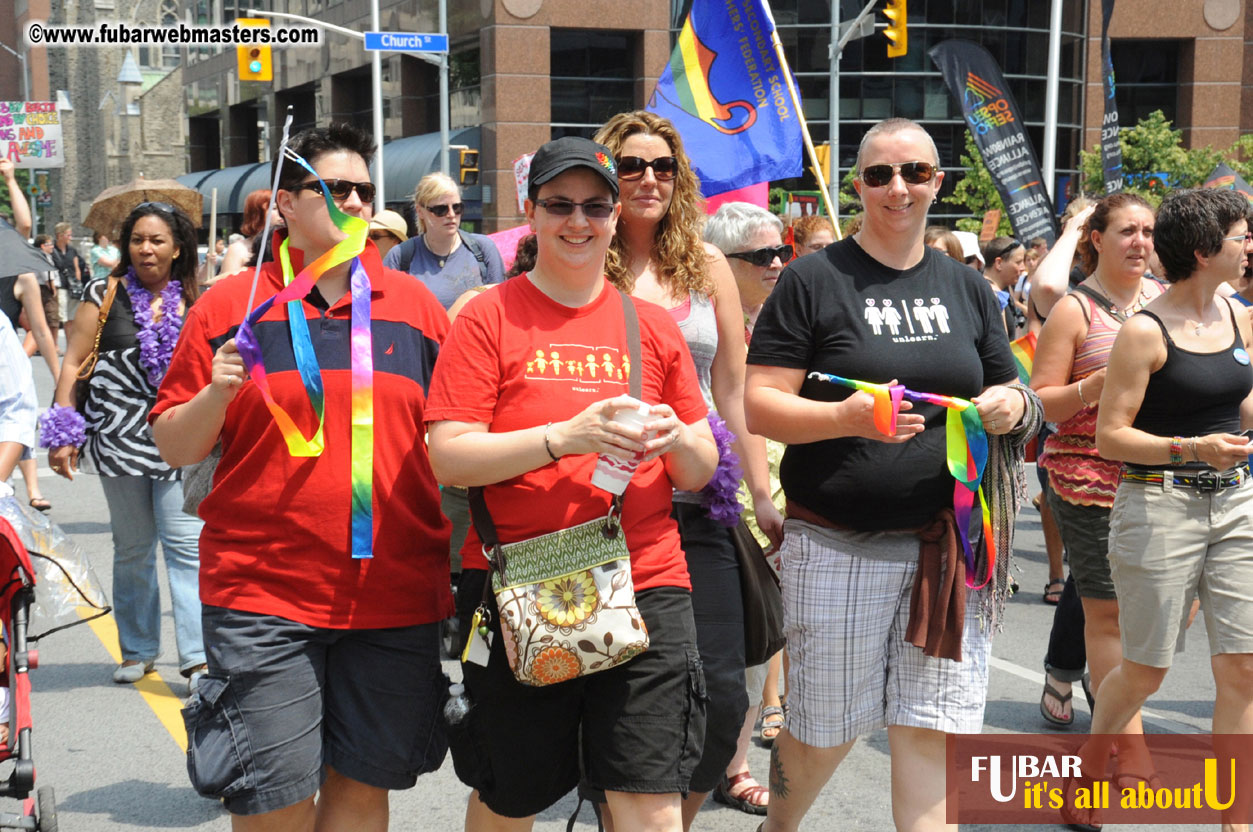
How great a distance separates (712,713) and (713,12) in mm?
4171

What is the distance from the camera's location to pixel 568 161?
10.5 ft

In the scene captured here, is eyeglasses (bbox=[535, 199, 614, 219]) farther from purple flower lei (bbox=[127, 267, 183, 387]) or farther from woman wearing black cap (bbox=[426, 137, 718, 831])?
purple flower lei (bbox=[127, 267, 183, 387])

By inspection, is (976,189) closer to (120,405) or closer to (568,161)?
(120,405)

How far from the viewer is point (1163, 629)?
14.2ft

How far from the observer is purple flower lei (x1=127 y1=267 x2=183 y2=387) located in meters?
6.19

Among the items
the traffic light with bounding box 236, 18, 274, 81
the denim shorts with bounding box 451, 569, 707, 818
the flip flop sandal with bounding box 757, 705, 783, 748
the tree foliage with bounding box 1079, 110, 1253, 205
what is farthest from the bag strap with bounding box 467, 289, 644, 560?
the tree foliage with bounding box 1079, 110, 1253, 205

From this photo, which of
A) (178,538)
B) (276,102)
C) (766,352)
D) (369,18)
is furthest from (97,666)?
(276,102)

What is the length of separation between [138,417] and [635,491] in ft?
12.2

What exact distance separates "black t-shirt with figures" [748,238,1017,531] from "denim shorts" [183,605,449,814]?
1.17 metres

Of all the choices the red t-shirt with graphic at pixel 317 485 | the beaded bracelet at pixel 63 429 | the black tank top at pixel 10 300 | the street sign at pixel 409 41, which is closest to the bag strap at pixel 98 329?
the beaded bracelet at pixel 63 429

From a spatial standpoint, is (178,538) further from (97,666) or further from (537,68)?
(537,68)

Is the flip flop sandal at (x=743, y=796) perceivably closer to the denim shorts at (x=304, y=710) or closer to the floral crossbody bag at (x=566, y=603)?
the denim shorts at (x=304, y=710)

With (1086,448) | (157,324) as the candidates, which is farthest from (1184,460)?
(157,324)

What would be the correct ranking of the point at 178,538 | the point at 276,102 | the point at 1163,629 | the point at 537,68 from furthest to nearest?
the point at 276,102 → the point at 537,68 → the point at 178,538 → the point at 1163,629
